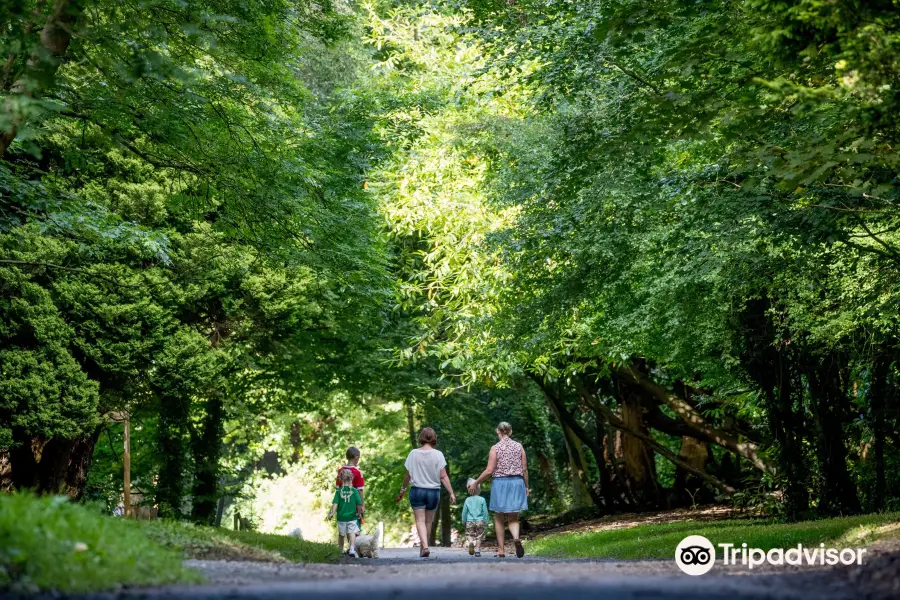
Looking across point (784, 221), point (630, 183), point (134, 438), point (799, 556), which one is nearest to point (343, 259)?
point (630, 183)

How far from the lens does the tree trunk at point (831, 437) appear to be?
17953 mm

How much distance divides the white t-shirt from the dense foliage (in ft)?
14.7

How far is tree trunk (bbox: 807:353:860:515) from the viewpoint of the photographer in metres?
18.0

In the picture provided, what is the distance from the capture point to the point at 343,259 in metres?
18.3

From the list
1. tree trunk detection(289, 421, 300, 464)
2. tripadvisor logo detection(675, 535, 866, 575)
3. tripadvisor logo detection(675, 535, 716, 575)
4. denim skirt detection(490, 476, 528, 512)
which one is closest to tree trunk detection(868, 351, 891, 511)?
tripadvisor logo detection(675, 535, 866, 575)

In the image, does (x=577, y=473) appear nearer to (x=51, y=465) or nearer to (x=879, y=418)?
(x=879, y=418)

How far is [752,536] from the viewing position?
1384cm

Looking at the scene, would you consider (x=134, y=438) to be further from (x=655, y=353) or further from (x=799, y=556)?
(x=799, y=556)

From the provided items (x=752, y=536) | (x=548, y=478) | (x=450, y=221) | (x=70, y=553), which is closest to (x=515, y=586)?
(x=70, y=553)

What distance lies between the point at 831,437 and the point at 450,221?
9.88m

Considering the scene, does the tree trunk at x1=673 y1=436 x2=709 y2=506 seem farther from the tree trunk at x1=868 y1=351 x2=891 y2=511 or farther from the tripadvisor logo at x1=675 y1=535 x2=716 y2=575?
the tripadvisor logo at x1=675 y1=535 x2=716 y2=575

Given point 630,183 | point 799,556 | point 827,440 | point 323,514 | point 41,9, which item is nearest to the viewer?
point 799,556

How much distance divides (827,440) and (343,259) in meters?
9.38

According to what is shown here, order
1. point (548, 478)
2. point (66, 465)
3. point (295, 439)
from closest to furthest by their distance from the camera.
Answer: point (66, 465)
point (548, 478)
point (295, 439)
